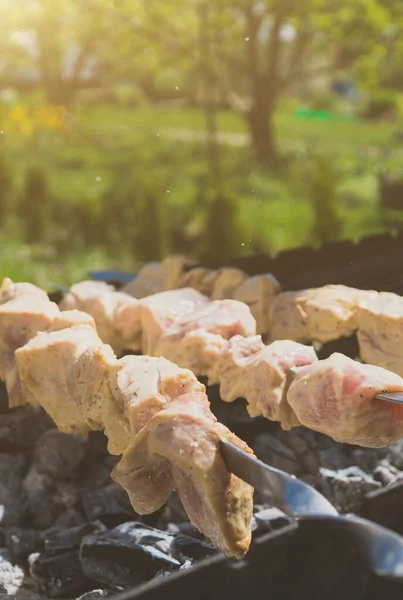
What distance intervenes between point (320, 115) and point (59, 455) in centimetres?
1491

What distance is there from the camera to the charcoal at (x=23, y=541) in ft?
9.37

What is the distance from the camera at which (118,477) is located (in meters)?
2.05

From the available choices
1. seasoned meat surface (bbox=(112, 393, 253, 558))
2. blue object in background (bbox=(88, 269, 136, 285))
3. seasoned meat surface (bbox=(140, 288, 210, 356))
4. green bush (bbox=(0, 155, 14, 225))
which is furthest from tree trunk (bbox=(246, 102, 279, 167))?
seasoned meat surface (bbox=(112, 393, 253, 558))

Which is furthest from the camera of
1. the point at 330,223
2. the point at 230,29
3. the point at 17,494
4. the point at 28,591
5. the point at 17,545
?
the point at 230,29

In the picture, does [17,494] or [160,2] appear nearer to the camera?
[17,494]

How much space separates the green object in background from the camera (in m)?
15.5

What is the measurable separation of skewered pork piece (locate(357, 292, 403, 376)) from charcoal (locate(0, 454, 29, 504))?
4.83 feet

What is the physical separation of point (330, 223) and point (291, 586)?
5.59 meters

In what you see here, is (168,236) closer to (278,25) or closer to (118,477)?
(278,25)

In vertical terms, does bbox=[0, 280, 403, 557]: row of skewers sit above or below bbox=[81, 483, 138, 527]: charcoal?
above

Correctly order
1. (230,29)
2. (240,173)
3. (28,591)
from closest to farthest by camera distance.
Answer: (28,591) < (230,29) < (240,173)

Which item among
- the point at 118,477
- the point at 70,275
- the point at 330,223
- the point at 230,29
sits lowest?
the point at 70,275

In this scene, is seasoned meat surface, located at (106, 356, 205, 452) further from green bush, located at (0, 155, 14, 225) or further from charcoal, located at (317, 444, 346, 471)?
green bush, located at (0, 155, 14, 225)

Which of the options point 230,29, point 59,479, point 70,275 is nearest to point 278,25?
point 230,29
